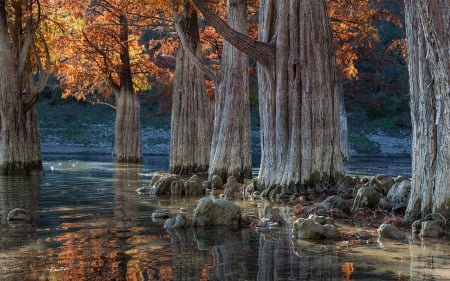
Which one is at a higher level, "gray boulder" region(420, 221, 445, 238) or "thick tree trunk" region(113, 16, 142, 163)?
"thick tree trunk" region(113, 16, 142, 163)

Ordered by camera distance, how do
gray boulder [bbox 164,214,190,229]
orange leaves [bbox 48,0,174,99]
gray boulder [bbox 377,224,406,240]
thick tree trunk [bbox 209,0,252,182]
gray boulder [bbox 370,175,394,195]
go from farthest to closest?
orange leaves [bbox 48,0,174,99], thick tree trunk [bbox 209,0,252,182], gray boulder [bbox 370,175,394,195], gray boulder [bbox 164,214,190,229], gray boulder [bbox 377,224,406,240]

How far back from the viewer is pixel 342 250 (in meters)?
8.13

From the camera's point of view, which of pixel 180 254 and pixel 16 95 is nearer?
pixel 180 254

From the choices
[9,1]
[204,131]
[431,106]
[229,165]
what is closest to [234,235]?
[431,106]

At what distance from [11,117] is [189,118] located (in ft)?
18.8

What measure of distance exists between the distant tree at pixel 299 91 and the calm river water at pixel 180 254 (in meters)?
3.60

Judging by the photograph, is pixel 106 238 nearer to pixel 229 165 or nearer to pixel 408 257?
pixel 408 257

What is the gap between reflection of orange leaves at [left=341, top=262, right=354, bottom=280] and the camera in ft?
22.1

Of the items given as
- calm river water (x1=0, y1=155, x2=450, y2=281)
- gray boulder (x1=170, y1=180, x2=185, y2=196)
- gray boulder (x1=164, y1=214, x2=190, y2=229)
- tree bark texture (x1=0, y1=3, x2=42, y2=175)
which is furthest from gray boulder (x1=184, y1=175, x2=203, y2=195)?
tree bark texture (x1=0, y1=3, x2=42, y2=175)

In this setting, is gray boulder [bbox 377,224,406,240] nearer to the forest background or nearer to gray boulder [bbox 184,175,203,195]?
gray boulder [bbox 184,175,203,195]

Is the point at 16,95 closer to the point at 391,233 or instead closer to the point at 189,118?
the point at 189,118

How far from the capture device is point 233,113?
17.5 m

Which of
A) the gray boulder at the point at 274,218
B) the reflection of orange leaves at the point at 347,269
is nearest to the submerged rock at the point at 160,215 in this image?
the gray boulder at the point at 274,218

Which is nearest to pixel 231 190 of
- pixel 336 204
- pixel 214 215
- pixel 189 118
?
pixel 336 204
